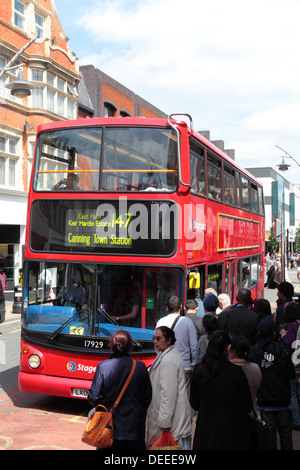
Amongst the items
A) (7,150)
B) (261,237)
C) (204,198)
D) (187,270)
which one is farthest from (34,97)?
(187,270)

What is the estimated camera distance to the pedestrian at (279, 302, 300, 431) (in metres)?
6.19

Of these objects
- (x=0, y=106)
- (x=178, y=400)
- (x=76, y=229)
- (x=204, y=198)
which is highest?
(x=0, y=106)

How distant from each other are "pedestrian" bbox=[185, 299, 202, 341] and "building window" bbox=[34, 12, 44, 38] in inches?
870

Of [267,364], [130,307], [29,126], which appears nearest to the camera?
[267,364]

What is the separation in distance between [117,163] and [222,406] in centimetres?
463

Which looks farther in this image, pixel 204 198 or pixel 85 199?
pixel 204 198

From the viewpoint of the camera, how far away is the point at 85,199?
298 inches

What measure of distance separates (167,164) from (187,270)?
1.56m

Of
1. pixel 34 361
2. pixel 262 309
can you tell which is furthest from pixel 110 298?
pixel 262 309

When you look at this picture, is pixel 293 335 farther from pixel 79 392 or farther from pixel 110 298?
pixel 79 392

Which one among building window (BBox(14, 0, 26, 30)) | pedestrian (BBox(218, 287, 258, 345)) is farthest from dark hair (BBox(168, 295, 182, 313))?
building window (BBox(14, 0, 26, 30))

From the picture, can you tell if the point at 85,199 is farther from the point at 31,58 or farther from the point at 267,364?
the point at 31,58

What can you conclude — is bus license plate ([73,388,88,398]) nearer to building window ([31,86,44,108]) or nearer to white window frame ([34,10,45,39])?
building window ([31,86,44,108])

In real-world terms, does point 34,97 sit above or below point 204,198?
above
